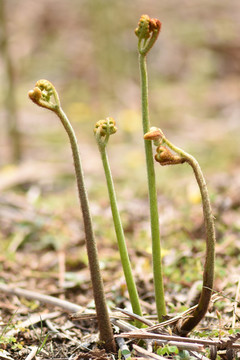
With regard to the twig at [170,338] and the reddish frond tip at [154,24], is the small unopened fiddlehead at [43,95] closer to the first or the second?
the reddish frond tip at [154,24]

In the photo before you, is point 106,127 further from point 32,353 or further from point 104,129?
point 32,353

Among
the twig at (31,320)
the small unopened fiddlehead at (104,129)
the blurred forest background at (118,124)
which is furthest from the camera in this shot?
the blurred forest background at (118,124)

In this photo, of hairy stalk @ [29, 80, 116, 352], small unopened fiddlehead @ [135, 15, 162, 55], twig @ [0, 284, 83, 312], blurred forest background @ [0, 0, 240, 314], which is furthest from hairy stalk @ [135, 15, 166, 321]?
blurred forest background @ [0, 0, 240, 314]

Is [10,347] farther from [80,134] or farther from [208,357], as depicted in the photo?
[80,134]

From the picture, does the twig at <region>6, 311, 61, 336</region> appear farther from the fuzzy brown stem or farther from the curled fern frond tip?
the curled fern frond tip

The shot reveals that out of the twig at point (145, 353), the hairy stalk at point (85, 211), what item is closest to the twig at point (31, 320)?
the hairy stalk at point (85, 211)

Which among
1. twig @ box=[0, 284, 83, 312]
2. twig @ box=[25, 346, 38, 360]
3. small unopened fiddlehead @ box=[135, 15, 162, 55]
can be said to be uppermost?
small unopened fiddlehead @ box=[135, 15, 162, 55]

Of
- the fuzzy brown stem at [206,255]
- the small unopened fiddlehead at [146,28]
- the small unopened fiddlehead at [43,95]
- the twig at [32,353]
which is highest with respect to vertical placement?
the small unopened fiddlehead at [146,28]
